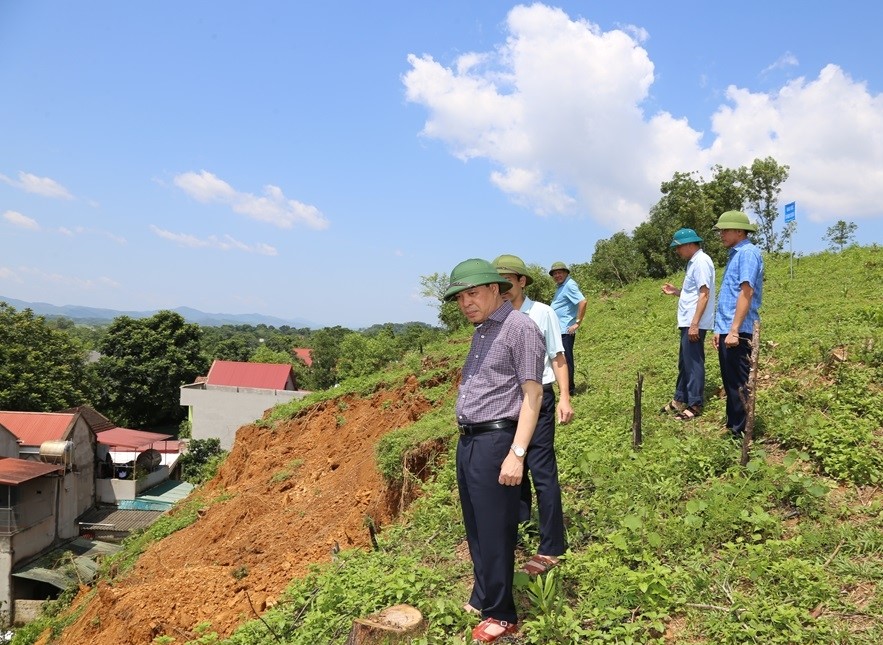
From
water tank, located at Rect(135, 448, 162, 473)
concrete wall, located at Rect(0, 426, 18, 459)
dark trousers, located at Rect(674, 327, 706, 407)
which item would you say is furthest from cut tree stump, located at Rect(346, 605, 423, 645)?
water tank, located at Rect(135, 448, 162, 473)

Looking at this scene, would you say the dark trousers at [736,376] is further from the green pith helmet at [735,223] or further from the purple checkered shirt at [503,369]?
the purple checkered shirt at [503,369]

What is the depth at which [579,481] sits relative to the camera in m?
4.88

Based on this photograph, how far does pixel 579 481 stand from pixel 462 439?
230 centimetres

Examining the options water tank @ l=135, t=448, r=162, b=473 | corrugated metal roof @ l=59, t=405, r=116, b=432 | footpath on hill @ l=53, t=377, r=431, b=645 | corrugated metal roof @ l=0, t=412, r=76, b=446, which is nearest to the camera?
footpath on hill @ l=53, t=377, r=431, b=645

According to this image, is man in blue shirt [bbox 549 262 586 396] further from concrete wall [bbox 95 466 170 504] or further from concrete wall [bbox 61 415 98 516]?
concrete wall [bbox 95 466 170 504]

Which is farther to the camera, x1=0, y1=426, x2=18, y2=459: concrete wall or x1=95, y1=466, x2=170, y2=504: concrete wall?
x1=95, y1=466, x2=170, y2=504: concrete wall

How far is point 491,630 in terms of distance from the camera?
2.92 m

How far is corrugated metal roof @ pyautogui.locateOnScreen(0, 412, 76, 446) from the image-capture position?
23.0m

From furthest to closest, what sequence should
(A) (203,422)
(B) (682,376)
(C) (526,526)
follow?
(A) (203,422)
(B) (682,376)
(C) (526,526)

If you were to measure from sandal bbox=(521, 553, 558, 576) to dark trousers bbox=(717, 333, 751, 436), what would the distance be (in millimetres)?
2364

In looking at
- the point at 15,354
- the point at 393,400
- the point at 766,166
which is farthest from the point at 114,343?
the point at 766,166

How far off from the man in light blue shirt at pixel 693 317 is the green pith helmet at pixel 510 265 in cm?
208

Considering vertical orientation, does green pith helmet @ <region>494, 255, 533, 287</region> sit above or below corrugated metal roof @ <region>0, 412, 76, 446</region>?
above

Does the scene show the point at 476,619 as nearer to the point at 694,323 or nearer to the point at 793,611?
the point at 793,611
